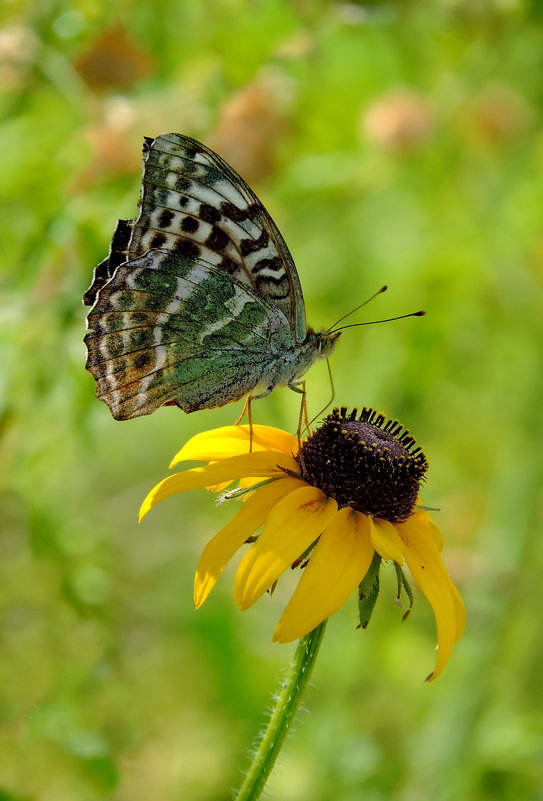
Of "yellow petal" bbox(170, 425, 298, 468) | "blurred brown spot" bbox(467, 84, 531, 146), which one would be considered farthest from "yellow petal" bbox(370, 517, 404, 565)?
"blurred brown spot" bbox(467, 84, 531, 146)

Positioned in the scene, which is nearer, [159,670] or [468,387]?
[159,670]

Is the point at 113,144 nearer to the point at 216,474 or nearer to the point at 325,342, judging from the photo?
the point at 325,342

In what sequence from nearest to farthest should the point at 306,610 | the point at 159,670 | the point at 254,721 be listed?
the point at 306,610 < the point at 159,670 < the point at 254,721

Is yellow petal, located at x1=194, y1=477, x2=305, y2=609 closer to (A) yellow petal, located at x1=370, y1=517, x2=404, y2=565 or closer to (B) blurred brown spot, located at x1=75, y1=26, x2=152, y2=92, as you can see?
(A) yellow petal, located at x1=370, y1=517, x2=404, y2=565

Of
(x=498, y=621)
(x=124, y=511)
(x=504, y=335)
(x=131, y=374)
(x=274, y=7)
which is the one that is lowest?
(x=131, y=374)

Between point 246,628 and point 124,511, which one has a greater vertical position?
point 124,511

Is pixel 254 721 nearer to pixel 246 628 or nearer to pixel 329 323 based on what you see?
pixel 246 628

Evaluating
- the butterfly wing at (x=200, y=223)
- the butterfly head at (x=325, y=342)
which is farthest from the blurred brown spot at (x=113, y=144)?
the butterfly head at (x=325, y=342)

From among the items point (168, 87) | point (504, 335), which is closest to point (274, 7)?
point (168, 87)
